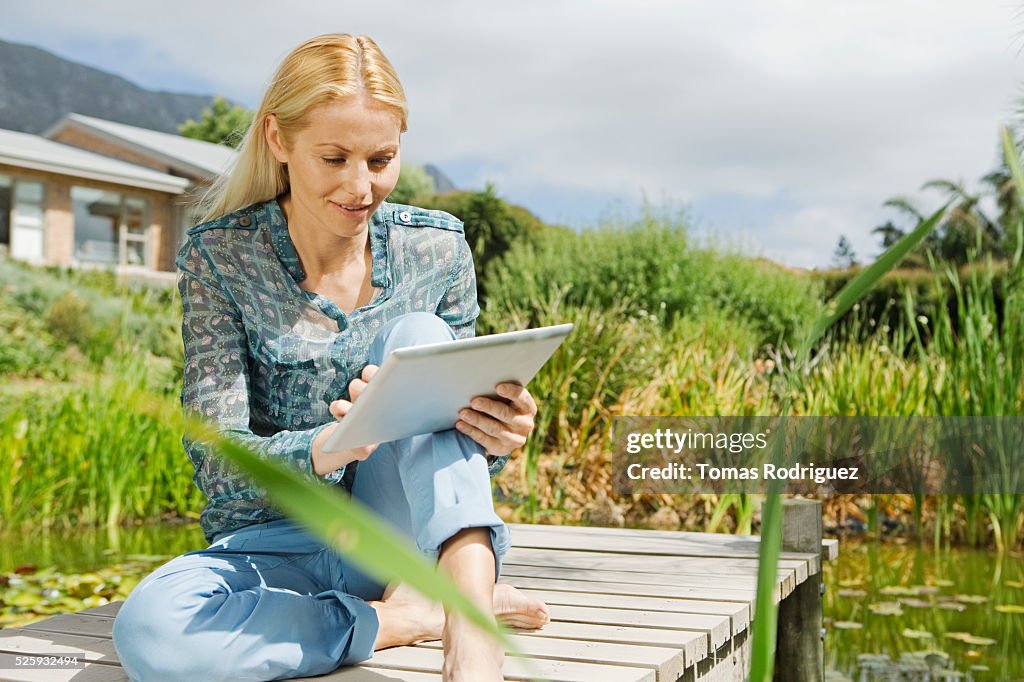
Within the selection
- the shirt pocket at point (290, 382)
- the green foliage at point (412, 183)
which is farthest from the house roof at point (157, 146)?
the shirt pocket at point (290, 382)

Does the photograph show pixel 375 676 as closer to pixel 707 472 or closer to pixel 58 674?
pixel 58 674

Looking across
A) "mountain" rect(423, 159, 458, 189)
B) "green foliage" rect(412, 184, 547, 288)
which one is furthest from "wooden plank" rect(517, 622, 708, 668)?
"mountain" rect(423, 159, 458, 189)

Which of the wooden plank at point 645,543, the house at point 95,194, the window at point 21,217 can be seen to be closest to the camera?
the wooden plank at point 645,543

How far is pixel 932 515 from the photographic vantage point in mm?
4762

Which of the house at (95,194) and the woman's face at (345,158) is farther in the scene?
the house at (95,194)

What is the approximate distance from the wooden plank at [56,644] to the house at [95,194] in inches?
592

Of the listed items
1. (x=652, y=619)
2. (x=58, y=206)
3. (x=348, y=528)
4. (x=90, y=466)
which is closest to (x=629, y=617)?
(x=652, y=619)

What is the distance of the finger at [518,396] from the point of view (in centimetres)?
145

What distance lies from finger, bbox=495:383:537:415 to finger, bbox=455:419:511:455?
63mm

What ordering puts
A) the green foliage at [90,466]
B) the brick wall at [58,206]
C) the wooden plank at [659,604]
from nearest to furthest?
the wooden plank at [659,604] → the green foliage at [90,466] → the brick wall at [58,206]

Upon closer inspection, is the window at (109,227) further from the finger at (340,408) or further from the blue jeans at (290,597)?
the finger at (340,408)

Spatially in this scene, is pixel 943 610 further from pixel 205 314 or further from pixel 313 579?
pixel 205 314

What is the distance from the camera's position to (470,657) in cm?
133

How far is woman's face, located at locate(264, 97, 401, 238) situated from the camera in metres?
1.66
